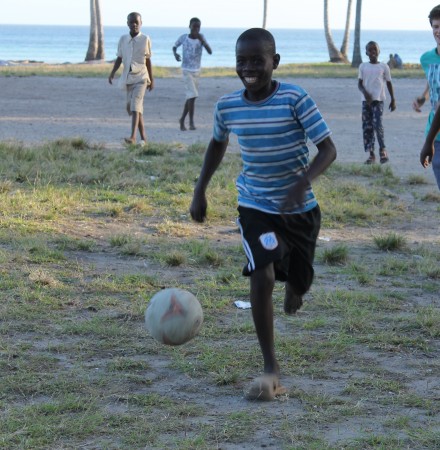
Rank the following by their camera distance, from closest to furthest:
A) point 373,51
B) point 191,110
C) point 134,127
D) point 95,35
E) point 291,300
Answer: point 291,300
point 373,51
point 134,127
point 191,110
point 95,35

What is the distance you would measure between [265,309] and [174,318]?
436 millimetres

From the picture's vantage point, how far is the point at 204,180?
504cm

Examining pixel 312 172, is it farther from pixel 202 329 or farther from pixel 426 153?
pixel 426 153

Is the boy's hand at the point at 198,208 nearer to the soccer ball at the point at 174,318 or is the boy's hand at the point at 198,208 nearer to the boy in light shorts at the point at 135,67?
the soccer ball at the point at 174,318

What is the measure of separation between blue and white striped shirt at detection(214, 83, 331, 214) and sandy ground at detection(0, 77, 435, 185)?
644cm

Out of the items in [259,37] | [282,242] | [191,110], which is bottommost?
[191,110]

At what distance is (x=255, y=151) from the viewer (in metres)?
4.72

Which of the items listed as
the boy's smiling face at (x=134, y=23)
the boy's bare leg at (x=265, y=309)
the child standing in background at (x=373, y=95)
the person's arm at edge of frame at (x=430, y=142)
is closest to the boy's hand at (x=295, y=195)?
the boy's bare leg at (x=265, y=309)

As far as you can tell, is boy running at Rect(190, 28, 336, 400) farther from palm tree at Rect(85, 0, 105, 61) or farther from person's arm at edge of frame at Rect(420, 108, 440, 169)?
palm tree at Rect(85, 0, 105, 61)

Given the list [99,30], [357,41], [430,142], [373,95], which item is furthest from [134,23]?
[99,30]

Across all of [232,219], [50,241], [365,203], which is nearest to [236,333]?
[50,241]

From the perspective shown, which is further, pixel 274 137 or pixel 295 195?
pixel 274 137

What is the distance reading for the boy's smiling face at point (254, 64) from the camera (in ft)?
15.2

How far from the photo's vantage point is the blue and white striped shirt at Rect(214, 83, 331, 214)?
462 centimetres
